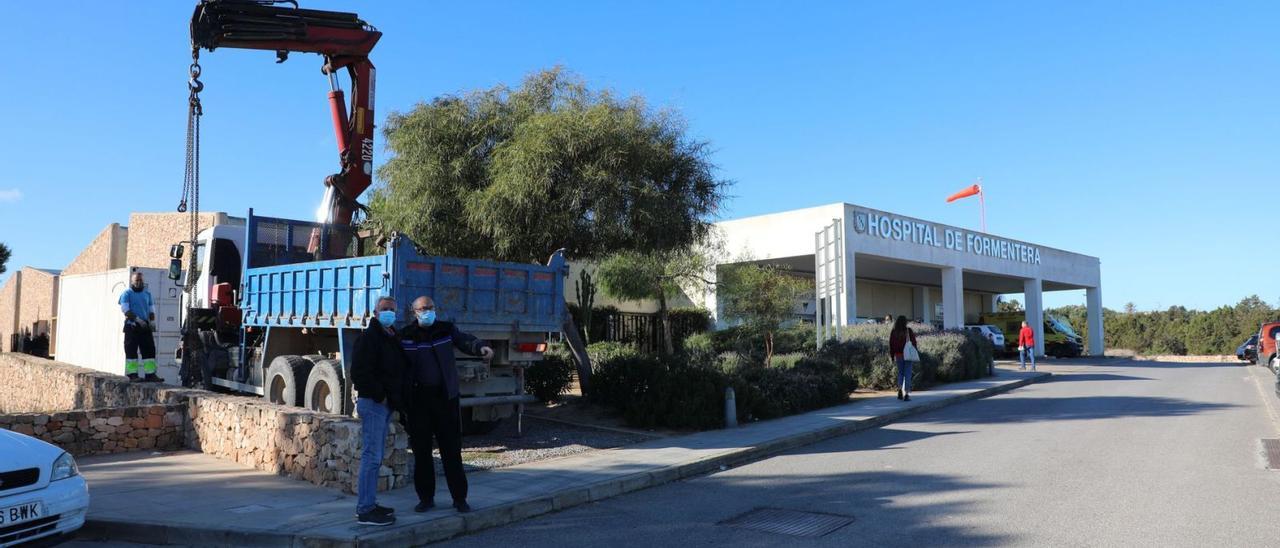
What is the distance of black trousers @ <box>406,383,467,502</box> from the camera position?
6676 mm

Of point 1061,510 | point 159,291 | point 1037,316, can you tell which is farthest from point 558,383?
point 1037,316

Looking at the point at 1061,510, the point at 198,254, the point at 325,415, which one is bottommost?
the point at 1061,510

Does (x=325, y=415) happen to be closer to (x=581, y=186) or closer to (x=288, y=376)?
(x=288, y=376)

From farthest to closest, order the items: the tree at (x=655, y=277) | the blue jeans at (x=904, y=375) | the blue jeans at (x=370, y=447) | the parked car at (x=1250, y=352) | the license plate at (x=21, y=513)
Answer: the parked car at (x=1250, y=352) < the tree at (x=655, y=277) < the blue jeans at (x=904, y=375) < the blue jeans at (x=370, y=447) < the license plate at (x=21, y=513)

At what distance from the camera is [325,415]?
26.9ft

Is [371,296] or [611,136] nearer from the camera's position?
[371,296]

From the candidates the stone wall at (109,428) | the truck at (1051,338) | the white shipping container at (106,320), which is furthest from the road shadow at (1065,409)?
the truck at (1051,338)

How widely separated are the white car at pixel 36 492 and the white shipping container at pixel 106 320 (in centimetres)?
1338

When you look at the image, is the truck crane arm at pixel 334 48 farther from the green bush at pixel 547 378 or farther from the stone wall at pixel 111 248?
the stone wall at pixel 111 248

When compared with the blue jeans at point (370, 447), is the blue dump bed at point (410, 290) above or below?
above

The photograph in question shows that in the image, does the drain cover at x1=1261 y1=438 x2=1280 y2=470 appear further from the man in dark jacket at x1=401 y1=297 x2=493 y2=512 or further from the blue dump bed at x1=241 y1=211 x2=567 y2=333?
the man in dark jacket at x1=401 y1=297 x2=493 y2=512

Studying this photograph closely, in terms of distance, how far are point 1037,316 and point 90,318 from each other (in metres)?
36.8

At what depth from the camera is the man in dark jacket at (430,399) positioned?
6648mm

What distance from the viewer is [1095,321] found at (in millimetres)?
42938
